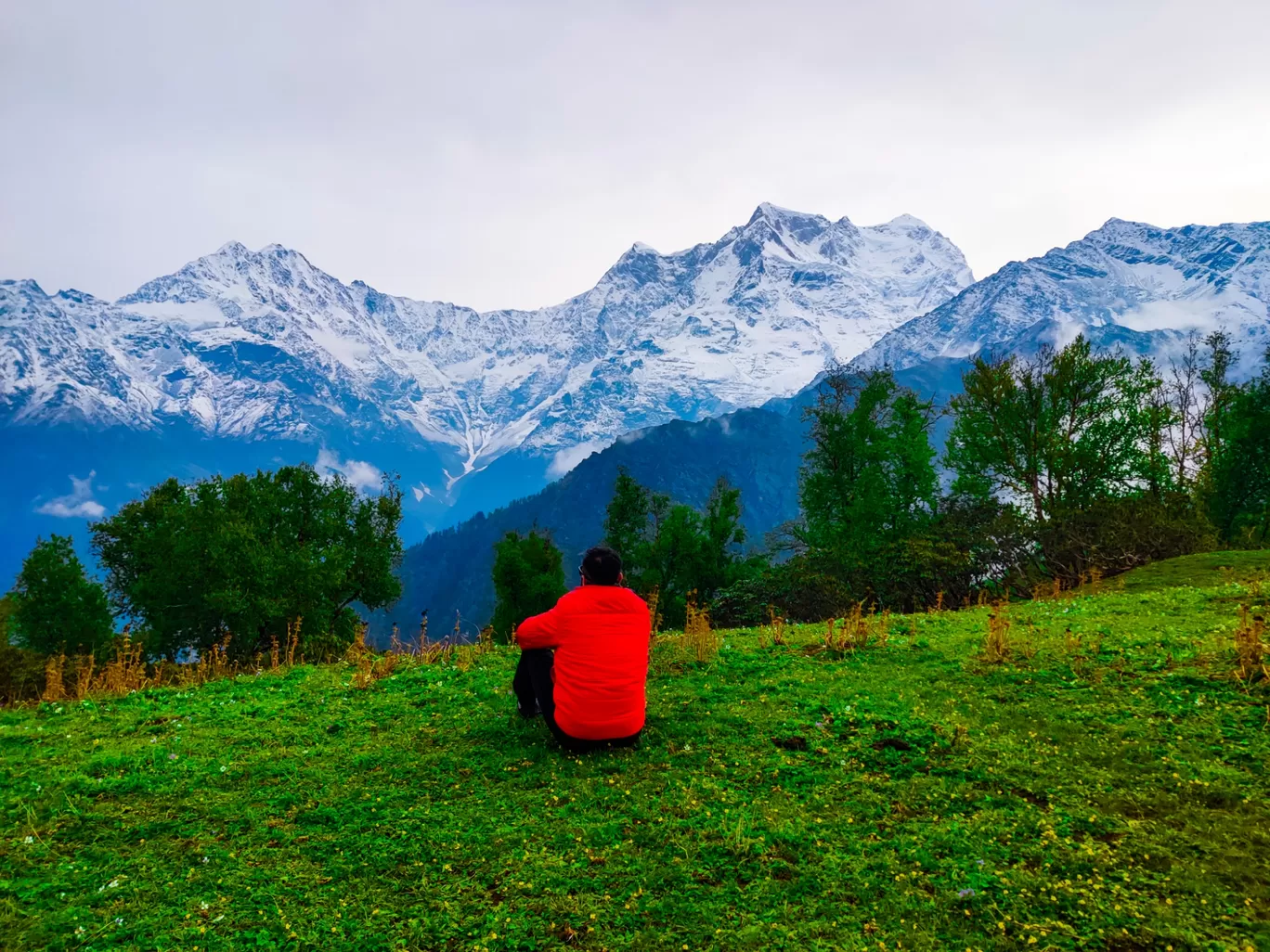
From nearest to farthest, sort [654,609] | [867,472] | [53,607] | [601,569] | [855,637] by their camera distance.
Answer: [601,569] < [855,637] < [654,609] < [53,607] < [867,472]

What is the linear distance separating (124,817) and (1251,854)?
10.6m

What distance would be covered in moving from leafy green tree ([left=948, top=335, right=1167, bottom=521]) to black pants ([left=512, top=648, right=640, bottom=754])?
3371 centimetres

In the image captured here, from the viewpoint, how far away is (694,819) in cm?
675

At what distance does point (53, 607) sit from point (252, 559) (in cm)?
1616

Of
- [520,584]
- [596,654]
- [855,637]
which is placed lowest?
[520,584]

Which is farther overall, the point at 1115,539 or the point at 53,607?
the point at 53,607

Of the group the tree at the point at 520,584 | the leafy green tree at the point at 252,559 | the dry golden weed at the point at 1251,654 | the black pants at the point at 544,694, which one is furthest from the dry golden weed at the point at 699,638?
the tree at the point at 520,584

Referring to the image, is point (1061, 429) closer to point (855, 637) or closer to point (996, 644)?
point (855, 637)

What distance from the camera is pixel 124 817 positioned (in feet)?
23.3

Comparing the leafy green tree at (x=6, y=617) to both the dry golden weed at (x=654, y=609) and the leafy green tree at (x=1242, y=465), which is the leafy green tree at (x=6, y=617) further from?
the leafy green tree at (x=1242, y=465)

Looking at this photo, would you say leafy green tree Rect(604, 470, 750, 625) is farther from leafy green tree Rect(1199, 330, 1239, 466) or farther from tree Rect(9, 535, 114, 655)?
tree Rect(9, 535, 114, 655)

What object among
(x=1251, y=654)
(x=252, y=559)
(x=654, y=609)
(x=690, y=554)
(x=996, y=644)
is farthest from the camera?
(x=690, y=554)

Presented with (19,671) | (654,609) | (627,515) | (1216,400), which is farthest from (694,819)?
(627,515)

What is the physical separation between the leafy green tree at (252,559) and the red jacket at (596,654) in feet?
105
